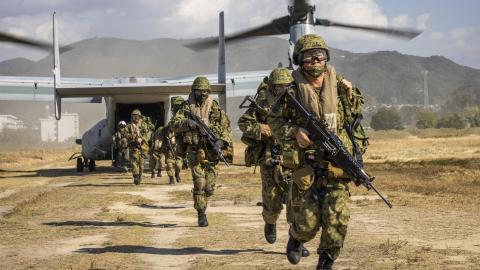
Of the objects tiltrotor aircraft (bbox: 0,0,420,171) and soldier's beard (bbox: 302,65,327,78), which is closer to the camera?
soldier's beard (bbox: 302,65,327,78)

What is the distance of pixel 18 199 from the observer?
17797mm

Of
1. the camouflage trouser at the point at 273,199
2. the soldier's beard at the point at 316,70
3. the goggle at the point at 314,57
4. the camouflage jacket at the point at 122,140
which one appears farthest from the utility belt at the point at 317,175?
the camouflage jacket at the point at 122,140

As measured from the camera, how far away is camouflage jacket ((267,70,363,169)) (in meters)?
6.91

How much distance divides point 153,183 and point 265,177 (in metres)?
13.1

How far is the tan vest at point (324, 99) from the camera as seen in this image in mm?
6840

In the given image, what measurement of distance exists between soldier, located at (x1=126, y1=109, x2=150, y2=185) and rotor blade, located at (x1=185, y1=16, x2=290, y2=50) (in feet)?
28.5

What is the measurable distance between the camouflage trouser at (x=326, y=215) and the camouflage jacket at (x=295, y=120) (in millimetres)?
353

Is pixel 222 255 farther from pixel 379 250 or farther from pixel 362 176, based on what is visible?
pixel 362 176

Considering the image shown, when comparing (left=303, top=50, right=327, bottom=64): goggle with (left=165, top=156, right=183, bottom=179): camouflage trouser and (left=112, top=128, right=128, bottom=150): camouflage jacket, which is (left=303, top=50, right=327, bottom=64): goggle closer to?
(left=165, top=156, right=183, bottom=179): camouflage trouser

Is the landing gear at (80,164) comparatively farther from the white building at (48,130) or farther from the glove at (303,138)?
the white building at (48,130)

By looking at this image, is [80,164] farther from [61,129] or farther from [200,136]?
[61,129]

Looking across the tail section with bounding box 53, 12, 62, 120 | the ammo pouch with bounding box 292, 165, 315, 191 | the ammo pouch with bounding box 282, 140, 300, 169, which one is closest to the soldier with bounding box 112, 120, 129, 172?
the tail section with bounding box 53, 12, 62, 120

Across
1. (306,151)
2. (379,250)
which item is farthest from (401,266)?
(306,151)

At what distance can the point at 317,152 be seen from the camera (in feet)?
22.2
